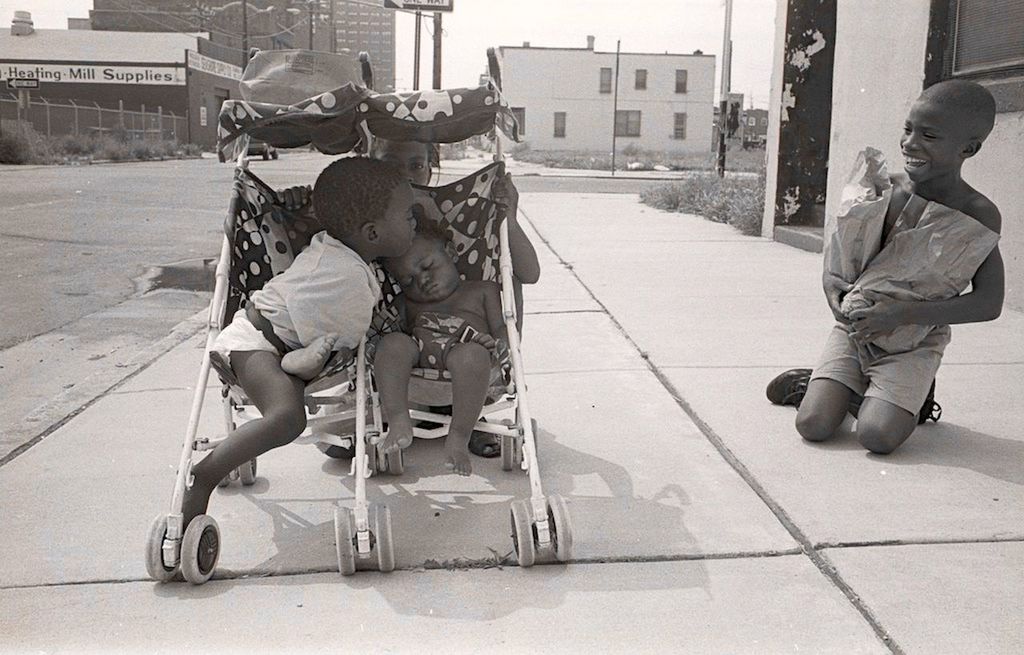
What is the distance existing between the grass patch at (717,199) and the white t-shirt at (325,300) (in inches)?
393

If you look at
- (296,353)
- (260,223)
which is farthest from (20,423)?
(296,353)

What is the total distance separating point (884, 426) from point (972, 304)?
58 cm

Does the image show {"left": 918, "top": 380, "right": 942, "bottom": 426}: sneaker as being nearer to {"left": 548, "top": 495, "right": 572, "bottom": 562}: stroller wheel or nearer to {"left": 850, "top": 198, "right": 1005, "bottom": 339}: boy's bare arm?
{"left": 850, "top": 198, "right": 1005, "bottom": 339}: boy's bare arm

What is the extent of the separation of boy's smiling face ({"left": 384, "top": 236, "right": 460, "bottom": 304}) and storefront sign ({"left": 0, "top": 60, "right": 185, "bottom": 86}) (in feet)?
182

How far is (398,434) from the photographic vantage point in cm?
328

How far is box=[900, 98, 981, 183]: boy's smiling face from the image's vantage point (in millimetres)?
3850

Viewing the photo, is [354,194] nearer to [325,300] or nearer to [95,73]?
[325,300]

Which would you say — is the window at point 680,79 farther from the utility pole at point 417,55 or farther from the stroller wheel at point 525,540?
the stroller wheel at point 525,540

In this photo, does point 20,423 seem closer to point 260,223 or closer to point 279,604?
point 260,223

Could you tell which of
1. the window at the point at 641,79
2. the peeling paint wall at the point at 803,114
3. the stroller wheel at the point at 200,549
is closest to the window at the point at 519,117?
the stroller wheel at the point at 200,549

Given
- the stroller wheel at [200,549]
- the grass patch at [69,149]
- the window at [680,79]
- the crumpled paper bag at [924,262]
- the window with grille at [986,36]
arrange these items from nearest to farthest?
the stroller wheel at [200,549], the crumpled paper bag at [924,262], the window with grille at [986,36], the grass patch at [69,149], the window at [680,79]

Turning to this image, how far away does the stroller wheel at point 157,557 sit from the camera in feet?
9.41

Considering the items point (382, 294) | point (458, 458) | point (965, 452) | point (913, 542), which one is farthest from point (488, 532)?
point (965, 452)

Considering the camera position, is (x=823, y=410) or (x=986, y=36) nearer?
(x=823, y=410)
